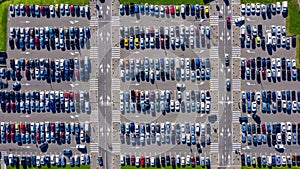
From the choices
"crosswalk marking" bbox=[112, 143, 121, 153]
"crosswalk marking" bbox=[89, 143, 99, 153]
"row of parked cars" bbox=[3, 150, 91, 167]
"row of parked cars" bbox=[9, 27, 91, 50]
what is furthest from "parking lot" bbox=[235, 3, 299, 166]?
"row of parked cars" bbox=[3, 150, 91, 167]

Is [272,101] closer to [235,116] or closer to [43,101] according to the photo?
[235,116]

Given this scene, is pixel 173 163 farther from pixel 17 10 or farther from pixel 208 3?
pixel 17 10

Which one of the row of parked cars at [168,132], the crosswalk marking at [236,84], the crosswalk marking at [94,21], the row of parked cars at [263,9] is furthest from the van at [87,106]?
the row of parked cars at [263,9]

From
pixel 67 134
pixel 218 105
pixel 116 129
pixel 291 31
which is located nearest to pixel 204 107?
pixel 218 105

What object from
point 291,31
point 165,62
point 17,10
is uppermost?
point 17,10

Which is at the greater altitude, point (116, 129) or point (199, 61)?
point (199, 61)

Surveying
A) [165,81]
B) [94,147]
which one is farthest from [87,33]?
[94,147]

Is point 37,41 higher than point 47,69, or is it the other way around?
point 37,41
